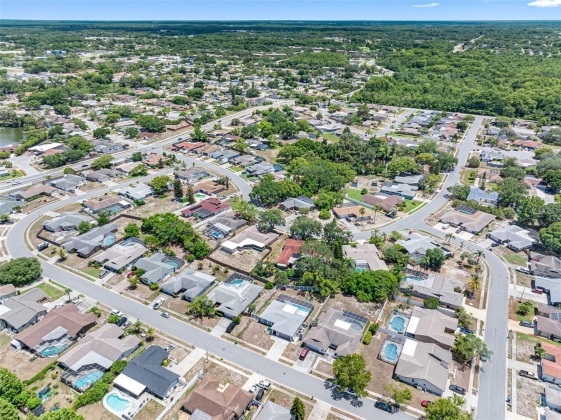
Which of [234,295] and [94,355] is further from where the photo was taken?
[234,295]

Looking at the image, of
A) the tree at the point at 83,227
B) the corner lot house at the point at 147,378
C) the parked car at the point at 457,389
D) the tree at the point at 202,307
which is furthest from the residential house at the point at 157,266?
the parked car at the point at 457,389

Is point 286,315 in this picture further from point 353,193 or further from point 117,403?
point 353,193

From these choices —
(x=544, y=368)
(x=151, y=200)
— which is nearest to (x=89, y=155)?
(x=151, y=200)

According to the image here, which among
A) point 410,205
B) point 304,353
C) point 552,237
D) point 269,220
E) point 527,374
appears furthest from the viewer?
point 410,205

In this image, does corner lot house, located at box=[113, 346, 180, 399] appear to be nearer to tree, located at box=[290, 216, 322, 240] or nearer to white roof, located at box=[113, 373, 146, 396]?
white roof, located at box=[113, 373, 146, 396]

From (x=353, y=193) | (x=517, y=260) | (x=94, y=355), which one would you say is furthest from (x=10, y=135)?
(x=517, y=260)

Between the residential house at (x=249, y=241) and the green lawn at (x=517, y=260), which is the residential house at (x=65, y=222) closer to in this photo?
the residential house at (x=249, y=241)
